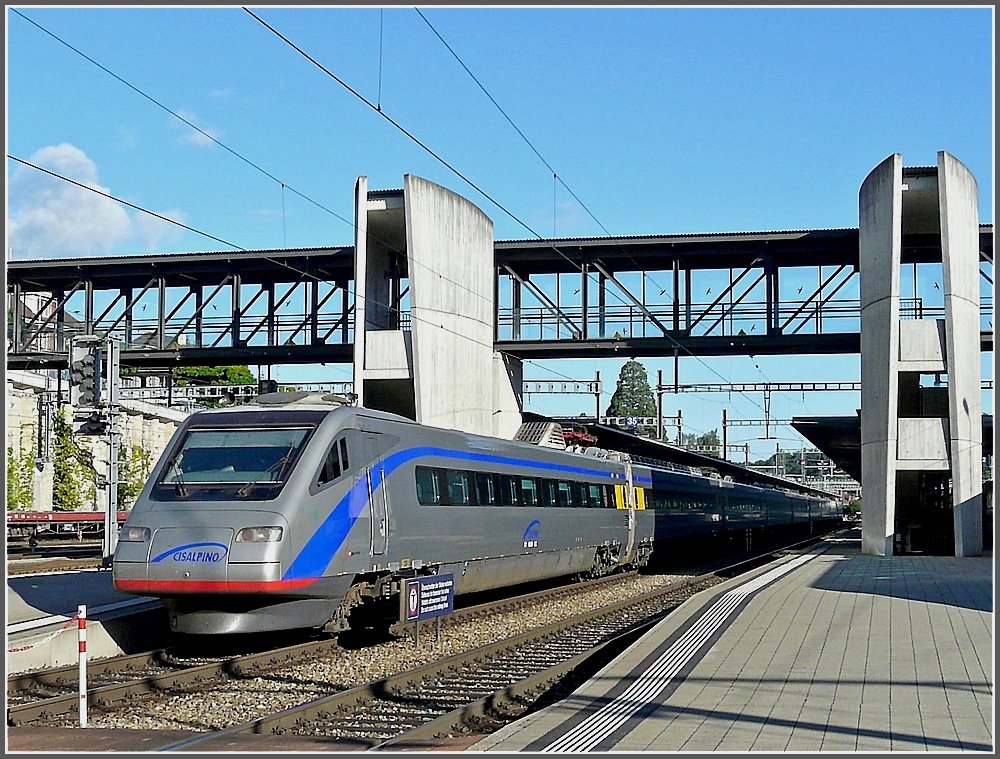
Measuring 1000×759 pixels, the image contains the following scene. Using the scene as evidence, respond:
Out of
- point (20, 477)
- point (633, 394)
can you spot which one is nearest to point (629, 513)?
point (20, 477)

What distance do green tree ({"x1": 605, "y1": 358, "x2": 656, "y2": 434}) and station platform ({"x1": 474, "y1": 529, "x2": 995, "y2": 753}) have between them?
131156 mm

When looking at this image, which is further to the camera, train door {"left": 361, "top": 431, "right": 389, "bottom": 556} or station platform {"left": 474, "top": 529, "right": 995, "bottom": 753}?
train door {"left": 361, "top": 431, "right": 389, "bottom": 556}

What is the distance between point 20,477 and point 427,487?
123 ft

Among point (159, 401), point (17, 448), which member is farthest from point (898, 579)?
point (159, 401)

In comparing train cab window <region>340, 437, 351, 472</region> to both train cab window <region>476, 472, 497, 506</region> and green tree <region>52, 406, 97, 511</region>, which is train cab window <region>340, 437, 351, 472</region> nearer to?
train cab window <region>476, 472, 497, 506</region>

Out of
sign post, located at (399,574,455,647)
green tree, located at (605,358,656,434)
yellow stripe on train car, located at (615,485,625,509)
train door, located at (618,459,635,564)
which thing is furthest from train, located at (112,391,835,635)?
green tree, located at (605,358,656,434)

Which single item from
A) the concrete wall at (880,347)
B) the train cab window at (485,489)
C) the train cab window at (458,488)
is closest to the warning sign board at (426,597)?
the train cab window at (458,488)

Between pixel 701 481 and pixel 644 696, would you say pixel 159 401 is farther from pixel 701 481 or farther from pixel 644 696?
pixel 644 696

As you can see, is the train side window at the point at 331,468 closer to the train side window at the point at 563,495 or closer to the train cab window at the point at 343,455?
the train cab window at the point at 343,455

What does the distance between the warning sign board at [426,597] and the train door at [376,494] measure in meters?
0.69

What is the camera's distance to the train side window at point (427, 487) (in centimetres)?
1753

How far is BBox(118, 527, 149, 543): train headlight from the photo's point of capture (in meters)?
14.0

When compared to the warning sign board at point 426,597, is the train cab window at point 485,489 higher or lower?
higher

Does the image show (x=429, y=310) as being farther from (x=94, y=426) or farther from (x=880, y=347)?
(x=94, y=426)
